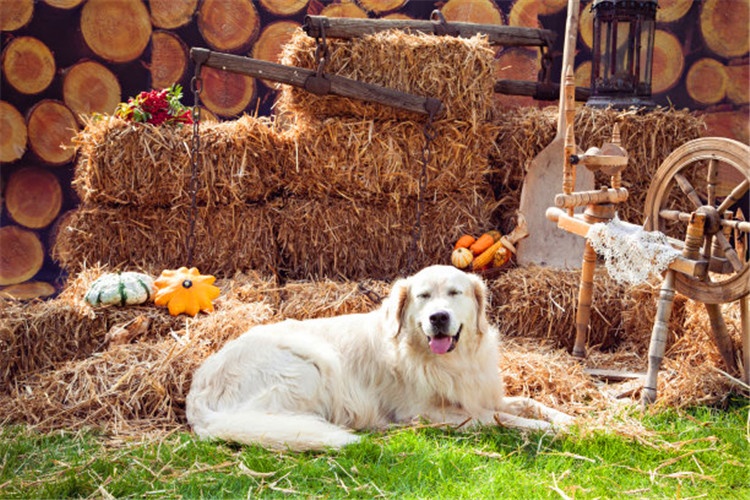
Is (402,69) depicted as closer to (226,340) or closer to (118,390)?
(226,340)

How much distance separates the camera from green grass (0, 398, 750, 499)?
8.07 feet

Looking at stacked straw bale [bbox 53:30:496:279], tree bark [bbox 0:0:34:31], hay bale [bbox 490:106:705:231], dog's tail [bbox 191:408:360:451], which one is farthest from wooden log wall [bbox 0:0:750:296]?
dog's tail [bbox 191:408:360:451]

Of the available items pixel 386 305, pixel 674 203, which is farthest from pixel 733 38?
pixel 386 305

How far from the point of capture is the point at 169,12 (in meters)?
6.30

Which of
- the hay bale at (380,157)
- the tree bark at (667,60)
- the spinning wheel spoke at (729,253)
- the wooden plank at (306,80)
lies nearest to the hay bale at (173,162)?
the hay bale at (380,157)

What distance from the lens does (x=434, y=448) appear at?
285 cm

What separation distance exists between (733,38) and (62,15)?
6.06 meters

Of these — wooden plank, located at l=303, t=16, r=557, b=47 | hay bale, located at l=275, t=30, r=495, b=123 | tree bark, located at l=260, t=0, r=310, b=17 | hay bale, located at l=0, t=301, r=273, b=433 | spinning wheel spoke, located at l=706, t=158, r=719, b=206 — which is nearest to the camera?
hay bale, located at l=0, t=301, r=273, b=433

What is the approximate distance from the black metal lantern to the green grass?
120 inches

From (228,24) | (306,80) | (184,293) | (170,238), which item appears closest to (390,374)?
(184,293)

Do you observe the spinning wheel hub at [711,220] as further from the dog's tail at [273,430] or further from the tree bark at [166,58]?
the tree bark at [166,58]

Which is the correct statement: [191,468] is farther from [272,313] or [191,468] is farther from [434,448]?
[272,313]

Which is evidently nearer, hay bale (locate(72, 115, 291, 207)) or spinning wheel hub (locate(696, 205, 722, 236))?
spinning wheel hub (locate(696, 205, 722, 236))

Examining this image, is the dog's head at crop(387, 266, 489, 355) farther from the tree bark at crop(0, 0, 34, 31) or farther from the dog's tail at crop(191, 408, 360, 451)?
the tree bark at crop(0, 0, 34, 31)
